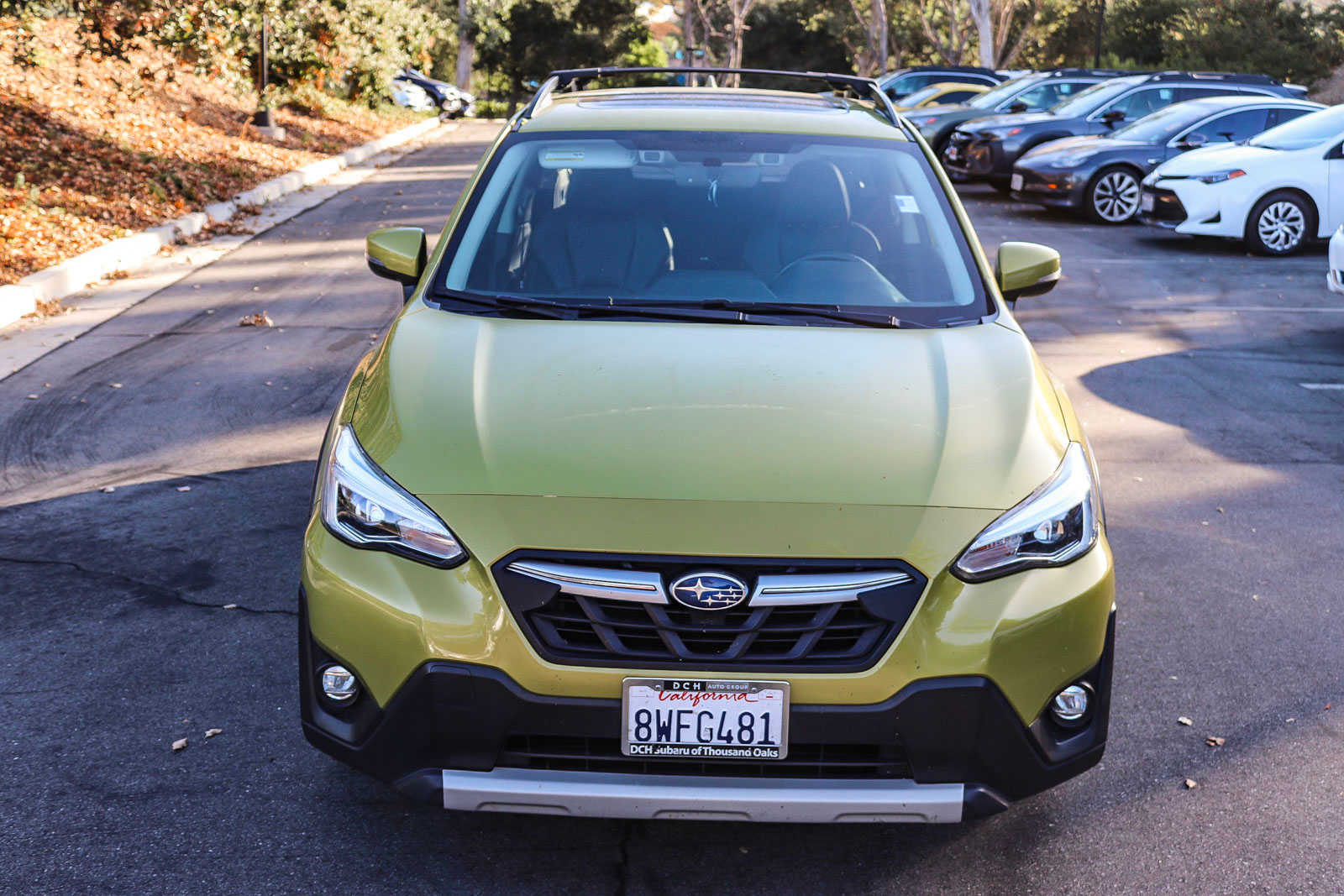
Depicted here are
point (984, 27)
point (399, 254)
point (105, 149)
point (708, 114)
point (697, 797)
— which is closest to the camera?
point (697, 797)

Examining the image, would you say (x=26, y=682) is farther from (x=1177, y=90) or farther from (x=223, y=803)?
(x=1177, y=90)

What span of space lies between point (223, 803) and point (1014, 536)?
2081 millimetres

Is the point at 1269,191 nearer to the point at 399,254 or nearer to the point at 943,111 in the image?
the point at 943,111

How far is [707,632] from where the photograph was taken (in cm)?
278

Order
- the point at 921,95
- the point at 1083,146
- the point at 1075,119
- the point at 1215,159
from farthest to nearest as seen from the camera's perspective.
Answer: the point at 921,95 < the point at 1075,119 < the point at 1083,146 < the point at 1215,159

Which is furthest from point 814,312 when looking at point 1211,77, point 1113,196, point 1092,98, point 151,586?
point 1211,77

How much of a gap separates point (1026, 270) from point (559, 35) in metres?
47.8

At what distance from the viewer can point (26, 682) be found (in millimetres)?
4027

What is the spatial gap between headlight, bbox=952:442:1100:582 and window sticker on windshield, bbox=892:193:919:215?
57.1 inches

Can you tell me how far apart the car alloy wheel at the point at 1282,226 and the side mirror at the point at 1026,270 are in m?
10.5

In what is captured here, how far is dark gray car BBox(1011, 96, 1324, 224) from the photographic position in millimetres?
15906

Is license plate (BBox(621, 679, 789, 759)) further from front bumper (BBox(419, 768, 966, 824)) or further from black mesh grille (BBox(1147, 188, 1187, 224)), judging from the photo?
black mesh grille (BBox(1147, 188, 1187, 224))

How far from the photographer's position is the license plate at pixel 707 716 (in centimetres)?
275

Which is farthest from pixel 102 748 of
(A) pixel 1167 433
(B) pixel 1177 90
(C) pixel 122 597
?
(B) pixel 1177 90
